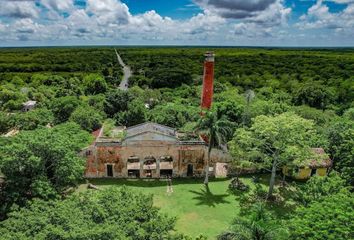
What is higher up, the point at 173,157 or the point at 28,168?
the point at 28,168

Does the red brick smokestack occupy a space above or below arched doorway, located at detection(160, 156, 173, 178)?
above

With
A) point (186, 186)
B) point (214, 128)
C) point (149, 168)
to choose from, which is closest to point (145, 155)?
point (149, 168)

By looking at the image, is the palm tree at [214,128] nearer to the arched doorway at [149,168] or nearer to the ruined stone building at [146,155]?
the ruined stone building at [146,155]

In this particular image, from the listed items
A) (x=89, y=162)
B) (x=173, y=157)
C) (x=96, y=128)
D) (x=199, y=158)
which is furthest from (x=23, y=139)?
(x=96, y=128)

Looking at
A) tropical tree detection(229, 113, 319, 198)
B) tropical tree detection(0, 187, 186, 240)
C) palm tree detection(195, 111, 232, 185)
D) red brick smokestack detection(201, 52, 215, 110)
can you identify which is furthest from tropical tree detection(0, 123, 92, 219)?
red brick smokestack detection(201, 52, 215, 110)

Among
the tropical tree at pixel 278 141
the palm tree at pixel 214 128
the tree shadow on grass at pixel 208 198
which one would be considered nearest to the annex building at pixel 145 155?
the palm tree at pixel 214 128

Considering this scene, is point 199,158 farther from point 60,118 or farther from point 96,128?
point 60,118

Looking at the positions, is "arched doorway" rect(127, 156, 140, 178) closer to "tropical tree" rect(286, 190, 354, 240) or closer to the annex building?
the annex building
